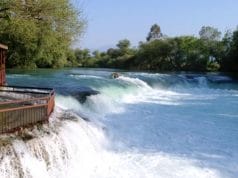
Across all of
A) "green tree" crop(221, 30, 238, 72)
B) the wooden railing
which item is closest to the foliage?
the wooden railing

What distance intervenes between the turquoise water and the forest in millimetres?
3910

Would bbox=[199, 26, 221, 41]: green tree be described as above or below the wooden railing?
above

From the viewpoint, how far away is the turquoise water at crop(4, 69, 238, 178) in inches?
535

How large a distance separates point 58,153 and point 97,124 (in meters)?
5.47

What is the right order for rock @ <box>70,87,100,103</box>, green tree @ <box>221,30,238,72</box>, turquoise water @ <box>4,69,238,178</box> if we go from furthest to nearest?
1. green tree @ <box>221,30,238,72</box>
2. rock @ <box>70,87,100,103</box>
3. turquoise water @ <box>4,69,238,178</box>

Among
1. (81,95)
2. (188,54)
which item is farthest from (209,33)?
(81,95)

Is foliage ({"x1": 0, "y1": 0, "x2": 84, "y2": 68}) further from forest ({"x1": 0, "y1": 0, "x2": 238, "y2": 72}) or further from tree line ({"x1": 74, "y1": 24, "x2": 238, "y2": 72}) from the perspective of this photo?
tree line ({"x1": 74, "y1": 24, "x2": 238, "y2": 72})

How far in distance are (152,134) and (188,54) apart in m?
54.2

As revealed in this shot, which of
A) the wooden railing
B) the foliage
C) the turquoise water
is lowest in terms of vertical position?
the turquoise water

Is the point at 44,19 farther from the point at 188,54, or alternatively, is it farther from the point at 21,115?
the point at 188,54

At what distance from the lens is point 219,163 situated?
14297 mm

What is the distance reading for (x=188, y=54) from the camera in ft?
234

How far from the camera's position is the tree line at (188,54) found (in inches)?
2673

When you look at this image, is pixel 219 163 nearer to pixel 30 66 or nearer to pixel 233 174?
pixel 233 174
